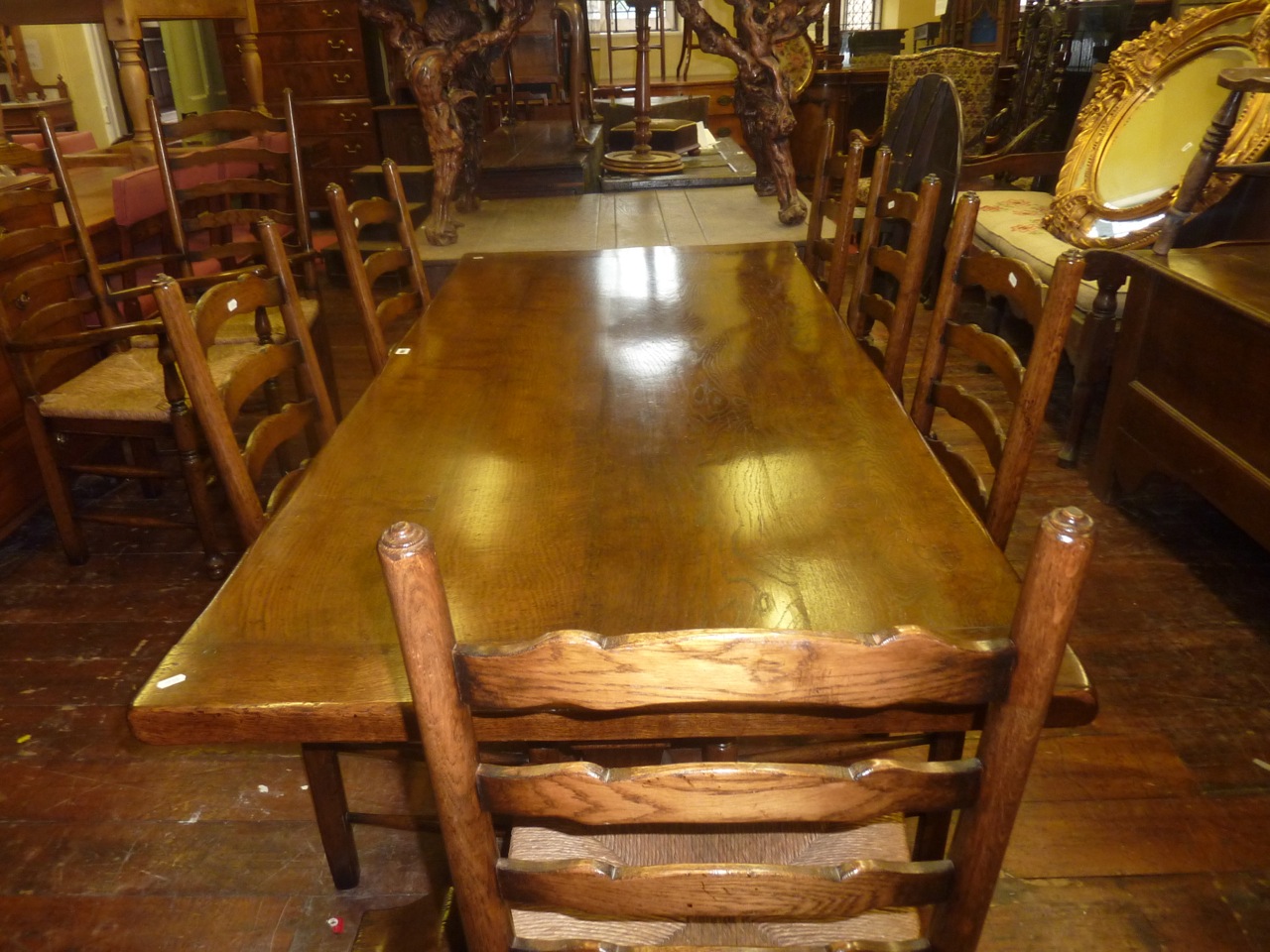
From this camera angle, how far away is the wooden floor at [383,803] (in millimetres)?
1396

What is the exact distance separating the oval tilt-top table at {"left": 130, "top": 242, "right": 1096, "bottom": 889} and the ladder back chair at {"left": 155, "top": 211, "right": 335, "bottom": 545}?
0.11 m

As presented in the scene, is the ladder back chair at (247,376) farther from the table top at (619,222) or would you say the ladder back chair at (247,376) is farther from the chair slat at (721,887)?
the table top at (619,222)

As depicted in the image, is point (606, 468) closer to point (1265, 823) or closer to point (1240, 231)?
point (1265, 823)

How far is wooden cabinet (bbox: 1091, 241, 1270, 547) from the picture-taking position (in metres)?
1.93

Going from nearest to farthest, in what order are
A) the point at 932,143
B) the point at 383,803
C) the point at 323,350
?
1. the point at 383,803
2. the point at 323,350
3. the point at 932,143

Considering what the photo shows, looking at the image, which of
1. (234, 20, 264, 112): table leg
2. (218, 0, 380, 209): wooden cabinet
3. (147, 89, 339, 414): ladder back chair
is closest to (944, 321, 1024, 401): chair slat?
(147, 89, 339, 414): ladder back chair

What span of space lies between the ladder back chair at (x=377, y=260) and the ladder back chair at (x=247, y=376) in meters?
0.24

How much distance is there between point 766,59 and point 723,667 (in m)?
3.24

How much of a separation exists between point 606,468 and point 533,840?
46 cm

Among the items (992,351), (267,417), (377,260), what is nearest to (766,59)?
(377,260)

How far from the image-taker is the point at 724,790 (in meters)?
0.60

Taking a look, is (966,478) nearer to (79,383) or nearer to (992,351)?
(992,351)

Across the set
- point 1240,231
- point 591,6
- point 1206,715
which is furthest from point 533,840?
point 591,6

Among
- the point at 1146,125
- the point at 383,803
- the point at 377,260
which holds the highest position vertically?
the point at 1146,125
